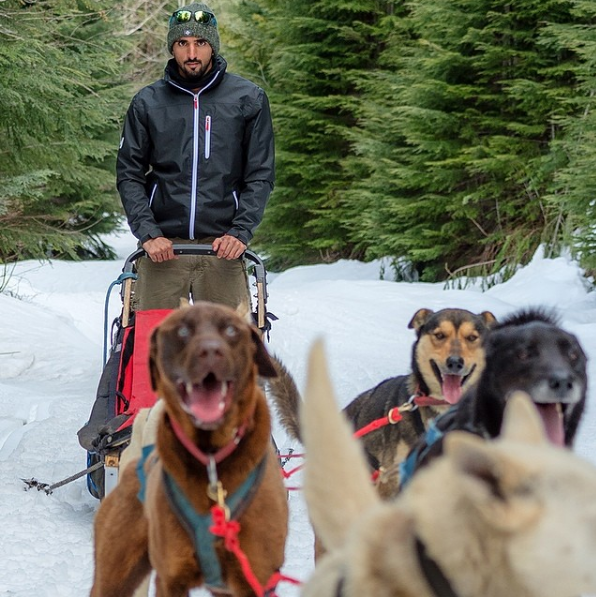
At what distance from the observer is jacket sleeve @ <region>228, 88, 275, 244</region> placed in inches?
203

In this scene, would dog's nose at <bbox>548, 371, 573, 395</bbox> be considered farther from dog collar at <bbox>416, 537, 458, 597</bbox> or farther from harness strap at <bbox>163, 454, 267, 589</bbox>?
dog collar at <bbox>416, 537, 458, 597</bbox>

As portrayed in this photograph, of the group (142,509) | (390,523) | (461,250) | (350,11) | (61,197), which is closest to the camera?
(390,523)

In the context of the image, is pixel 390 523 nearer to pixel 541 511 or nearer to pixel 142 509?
pixel 541 511

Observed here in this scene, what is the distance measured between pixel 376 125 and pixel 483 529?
16.4 m

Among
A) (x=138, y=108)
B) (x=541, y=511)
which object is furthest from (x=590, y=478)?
(x=138, y=108)

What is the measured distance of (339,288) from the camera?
13742 mm

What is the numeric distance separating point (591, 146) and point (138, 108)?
231 inches

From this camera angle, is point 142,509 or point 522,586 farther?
point 142,509

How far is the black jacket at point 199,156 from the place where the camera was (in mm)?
5094

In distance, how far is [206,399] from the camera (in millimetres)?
2629

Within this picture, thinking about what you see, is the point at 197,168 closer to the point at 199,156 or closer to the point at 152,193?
the point at 199,156

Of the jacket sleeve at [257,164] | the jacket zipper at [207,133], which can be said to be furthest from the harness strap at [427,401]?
the jacket zipper at [207,133]

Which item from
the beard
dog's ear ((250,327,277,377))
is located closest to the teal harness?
dog's ear ((250,327,277,377))

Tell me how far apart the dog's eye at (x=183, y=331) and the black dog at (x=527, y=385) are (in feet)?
2.82
